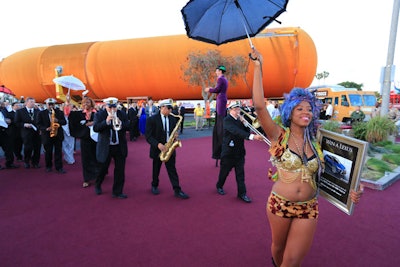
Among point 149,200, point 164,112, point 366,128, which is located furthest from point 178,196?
point 366,128

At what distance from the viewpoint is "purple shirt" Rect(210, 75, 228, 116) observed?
244 inches

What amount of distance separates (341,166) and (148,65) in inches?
1204

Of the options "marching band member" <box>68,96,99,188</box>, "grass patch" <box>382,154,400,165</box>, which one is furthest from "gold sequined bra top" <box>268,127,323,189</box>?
"grass patch" <box>382,154,400,165</box>

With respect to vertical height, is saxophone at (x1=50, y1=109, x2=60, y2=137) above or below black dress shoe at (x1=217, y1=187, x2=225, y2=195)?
above

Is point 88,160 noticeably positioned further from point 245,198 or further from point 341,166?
point 341,166

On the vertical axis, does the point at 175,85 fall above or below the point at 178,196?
above

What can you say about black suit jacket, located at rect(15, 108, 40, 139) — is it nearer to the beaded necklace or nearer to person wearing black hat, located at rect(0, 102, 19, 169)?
person wearing black hat, located at rect(0, 102, 19, 169)

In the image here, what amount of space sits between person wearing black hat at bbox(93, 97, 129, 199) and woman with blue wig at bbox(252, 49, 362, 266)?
3366 millimetres

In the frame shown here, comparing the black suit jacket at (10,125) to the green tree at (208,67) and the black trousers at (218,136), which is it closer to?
the black trousers at (218,136)

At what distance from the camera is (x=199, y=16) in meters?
2.61

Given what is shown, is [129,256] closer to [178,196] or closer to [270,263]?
[270,263]

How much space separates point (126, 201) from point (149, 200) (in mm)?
449

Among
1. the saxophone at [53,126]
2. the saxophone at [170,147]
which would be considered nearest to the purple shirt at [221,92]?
the saxophone at [170,147]

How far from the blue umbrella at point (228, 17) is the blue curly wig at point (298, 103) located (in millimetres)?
690
